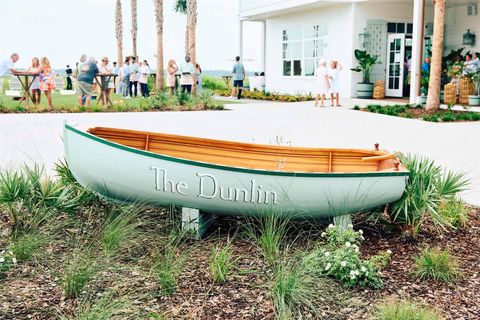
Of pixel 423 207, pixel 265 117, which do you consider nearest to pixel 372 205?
pixel 423 207

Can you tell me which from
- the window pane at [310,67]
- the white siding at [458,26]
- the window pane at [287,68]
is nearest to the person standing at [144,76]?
the window pane at [287,68]

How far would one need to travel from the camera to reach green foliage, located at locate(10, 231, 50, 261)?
4.82 metres

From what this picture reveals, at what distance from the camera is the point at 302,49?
2989 centimetres

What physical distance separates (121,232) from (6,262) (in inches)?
33.4

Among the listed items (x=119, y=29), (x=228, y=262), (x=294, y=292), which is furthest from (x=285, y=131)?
(x=119, y=29)

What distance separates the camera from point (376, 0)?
24.8 meters

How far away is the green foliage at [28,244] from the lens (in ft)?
15.8

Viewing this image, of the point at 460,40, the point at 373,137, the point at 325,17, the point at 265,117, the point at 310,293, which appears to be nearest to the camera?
the point at 310,293

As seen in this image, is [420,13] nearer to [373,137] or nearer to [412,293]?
[373,137]

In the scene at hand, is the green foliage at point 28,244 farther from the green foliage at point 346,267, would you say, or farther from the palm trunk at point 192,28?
the palm trunk at point 192,28

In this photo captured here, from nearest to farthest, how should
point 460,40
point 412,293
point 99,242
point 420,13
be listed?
point 412,293 → point 99,242 → point 420,13 → point 460,40

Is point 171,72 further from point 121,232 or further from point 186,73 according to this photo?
point 121,232

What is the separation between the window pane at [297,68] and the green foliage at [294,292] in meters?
26.4

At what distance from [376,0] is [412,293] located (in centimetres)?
2188
